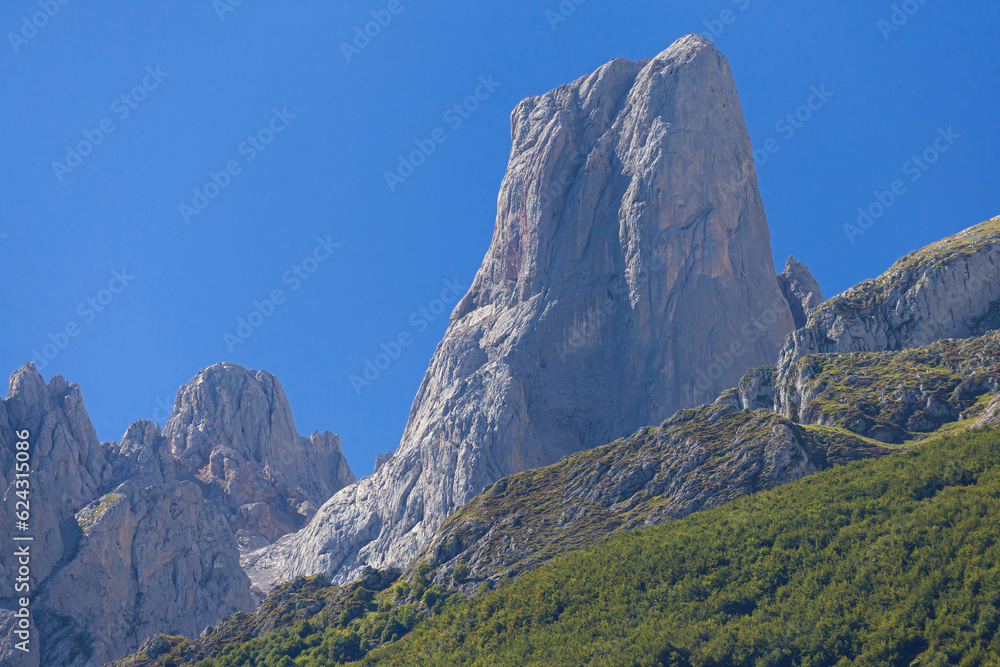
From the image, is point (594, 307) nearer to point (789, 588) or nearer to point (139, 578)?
point (139, 578)

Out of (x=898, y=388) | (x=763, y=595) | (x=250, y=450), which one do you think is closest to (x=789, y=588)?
(x=763, y=595)

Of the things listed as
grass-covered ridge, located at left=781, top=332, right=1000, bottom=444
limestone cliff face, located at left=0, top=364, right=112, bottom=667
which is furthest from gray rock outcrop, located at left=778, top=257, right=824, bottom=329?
limestone cliff face, located at left=0, top=364, right=112, bottom=667

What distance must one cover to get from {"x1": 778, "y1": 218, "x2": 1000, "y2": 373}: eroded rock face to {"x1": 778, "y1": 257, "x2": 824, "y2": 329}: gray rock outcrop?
38.2m

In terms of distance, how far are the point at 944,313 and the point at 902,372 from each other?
10651 mm

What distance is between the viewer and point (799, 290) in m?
140

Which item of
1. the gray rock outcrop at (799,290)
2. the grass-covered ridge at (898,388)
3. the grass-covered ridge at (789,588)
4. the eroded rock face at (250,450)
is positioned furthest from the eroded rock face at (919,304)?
the eroded rock face at (250,450)

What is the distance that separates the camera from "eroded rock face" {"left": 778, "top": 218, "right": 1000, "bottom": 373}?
3344 inches

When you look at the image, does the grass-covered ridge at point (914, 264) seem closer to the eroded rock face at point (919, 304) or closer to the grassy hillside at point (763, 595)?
the eroded rock face at point (919, 304)

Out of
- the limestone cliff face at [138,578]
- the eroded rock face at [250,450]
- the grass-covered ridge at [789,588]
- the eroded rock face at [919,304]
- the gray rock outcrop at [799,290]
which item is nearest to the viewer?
the grass-covered ridge at [789,588]

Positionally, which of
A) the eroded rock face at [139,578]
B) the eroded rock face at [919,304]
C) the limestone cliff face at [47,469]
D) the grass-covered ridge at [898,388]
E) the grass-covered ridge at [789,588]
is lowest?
the grass-covered ridge at [789,588]

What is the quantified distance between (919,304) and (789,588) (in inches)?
1657

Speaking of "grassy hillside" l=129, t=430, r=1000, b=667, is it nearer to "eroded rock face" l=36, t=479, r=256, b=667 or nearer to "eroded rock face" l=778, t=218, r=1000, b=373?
"eroded rock face" l=778, t=218, r=1000, b=373

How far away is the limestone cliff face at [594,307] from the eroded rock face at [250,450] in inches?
1358

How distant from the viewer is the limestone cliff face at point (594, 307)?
391ft
